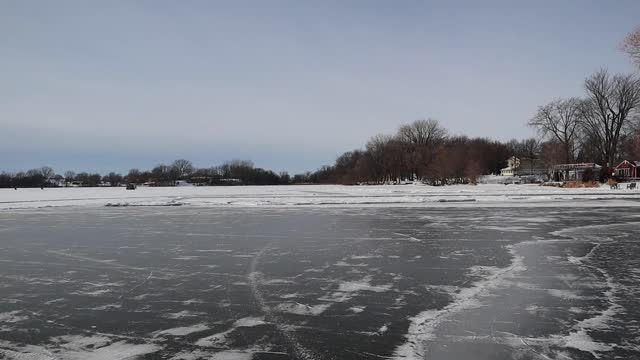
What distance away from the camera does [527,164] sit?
12044 centimetres

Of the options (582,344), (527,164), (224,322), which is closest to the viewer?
(582,344)

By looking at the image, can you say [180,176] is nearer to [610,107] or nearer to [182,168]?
[182,168]

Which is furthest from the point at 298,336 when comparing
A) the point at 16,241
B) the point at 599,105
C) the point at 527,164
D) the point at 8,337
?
the point at 527,164

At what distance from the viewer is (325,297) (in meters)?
6.14

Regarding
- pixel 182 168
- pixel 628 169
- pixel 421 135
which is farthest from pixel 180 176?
pixel 628 169

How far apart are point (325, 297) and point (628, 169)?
7815 cm

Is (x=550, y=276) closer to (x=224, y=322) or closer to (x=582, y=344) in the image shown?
(x=582, y=344)

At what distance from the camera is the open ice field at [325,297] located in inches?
171

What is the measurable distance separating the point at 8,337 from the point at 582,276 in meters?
7.09

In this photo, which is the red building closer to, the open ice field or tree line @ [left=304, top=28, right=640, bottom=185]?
tree line @ [left=304, top=28, right=640, bottom=185]

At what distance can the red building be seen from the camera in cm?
6912

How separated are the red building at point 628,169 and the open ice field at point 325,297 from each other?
222ft

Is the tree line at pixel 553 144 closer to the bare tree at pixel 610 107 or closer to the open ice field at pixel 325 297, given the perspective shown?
the bare tree at pixel 610 107

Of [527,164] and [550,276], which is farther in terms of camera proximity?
[527,164]
